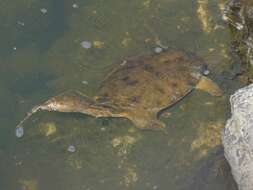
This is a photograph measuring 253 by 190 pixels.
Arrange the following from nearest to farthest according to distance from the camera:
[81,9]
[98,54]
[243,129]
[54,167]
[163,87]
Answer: [243,129], [54,167], [163,87], [98,54], [81,9]

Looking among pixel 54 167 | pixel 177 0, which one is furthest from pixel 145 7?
pixel 54 167

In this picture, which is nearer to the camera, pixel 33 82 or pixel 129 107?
pixel 129 107

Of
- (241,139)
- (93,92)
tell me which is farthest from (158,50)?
(241,139)

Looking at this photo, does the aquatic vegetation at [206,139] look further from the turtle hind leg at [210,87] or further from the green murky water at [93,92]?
the turtle hind leg at [210,87]

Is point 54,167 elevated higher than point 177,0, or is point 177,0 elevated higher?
point 177,0

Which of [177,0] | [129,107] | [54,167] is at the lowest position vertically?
[54,167]

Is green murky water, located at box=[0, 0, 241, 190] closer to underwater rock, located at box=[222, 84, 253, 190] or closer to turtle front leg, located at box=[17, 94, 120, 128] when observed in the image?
turtle front leg, located at box=[17, 94, 120, 128]

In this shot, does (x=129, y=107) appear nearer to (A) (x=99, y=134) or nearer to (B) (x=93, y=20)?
(A) (x=99, y=134)
